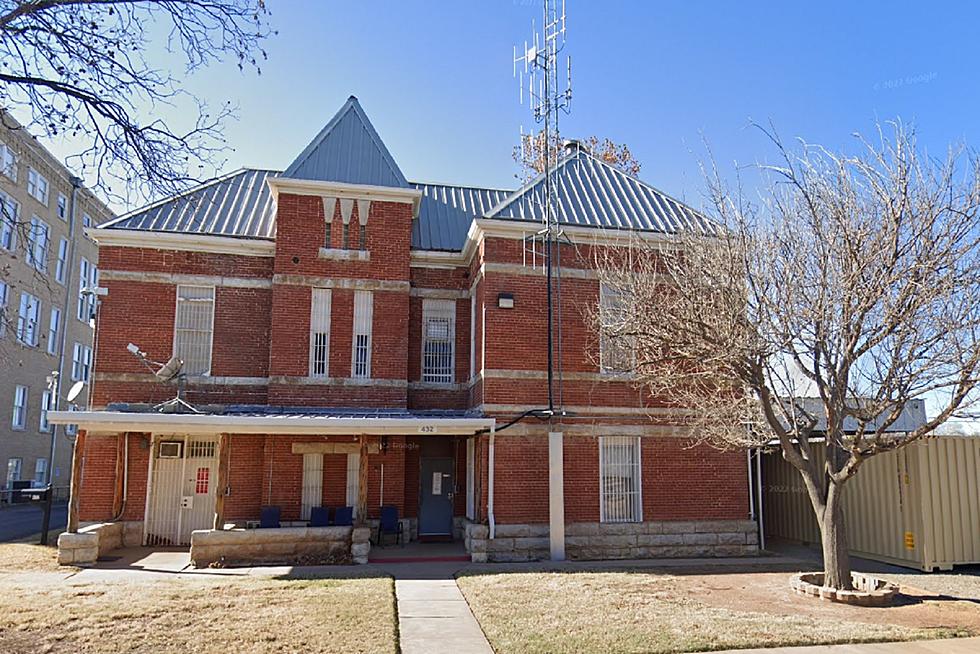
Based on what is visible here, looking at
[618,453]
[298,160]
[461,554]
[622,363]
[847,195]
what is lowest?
[461,554]

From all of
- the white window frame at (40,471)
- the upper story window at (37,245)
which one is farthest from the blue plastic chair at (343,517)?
the white window frame at (40,471)

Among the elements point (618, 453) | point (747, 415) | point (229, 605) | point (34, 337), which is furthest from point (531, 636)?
point (34, 337)

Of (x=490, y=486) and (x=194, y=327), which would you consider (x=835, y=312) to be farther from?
(x=194, y=327)

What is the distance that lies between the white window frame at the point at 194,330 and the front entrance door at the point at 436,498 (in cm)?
602

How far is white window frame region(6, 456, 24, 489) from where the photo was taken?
31467 millimetres

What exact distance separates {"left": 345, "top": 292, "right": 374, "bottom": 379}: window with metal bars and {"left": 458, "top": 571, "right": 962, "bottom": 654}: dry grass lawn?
7.23m

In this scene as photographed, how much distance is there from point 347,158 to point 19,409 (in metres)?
24.1

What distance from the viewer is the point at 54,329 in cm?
3500

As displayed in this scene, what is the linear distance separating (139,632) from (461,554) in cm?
785

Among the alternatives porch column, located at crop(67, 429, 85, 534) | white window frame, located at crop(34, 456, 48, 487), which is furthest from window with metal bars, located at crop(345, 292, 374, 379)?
white window frame, located at crop(34, 456, 48, 487)

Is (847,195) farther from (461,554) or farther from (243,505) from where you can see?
(243,505)

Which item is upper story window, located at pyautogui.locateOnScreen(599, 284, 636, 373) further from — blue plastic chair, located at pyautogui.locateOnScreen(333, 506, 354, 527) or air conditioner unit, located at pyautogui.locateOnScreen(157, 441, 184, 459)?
air conditioner unit, located at pyautogui.locateOnScreen(157, 441, 184, 459)

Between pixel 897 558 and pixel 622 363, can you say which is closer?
pixel 897 558

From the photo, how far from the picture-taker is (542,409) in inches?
618
